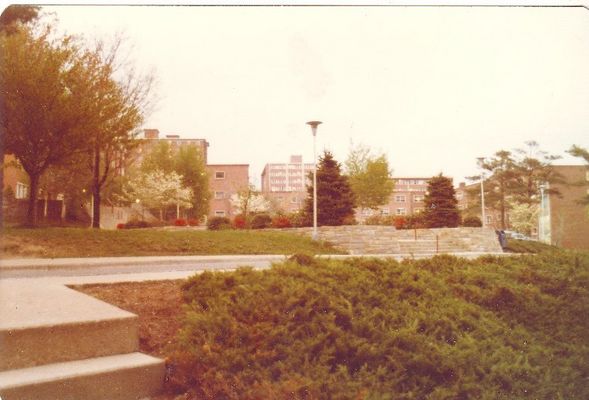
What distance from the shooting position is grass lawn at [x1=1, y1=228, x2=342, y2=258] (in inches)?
514

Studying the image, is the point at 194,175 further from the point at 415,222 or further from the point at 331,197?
the point at 331,197

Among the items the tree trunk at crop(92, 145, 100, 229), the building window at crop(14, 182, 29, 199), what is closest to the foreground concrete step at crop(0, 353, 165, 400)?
the tree trunk at crop(92, 145, 100, 229)

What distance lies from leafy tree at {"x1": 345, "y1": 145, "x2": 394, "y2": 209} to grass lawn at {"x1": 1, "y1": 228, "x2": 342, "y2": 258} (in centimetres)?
1938

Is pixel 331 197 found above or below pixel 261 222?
above

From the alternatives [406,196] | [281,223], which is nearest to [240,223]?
[281,223]

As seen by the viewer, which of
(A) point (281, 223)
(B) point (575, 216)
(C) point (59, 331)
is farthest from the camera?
(A) point (281, 223)

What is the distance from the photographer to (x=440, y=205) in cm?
2675

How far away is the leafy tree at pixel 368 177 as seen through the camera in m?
36.0

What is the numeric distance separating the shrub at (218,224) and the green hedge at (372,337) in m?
21.3

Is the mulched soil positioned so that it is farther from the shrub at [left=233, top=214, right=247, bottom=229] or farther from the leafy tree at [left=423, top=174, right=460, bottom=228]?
the leafy tree at [left=423, top=174, right=460, bottom=228]

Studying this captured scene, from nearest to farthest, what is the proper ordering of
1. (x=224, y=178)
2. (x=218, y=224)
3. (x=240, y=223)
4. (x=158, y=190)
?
1. (x=218, y=224)
2. (x=240, y=223)
3. (x=158, y=190)
4. (x=224, y=178)

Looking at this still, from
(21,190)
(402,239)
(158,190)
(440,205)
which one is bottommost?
(402,239)

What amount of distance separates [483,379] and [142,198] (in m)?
42.5

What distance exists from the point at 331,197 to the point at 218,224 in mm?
6273
